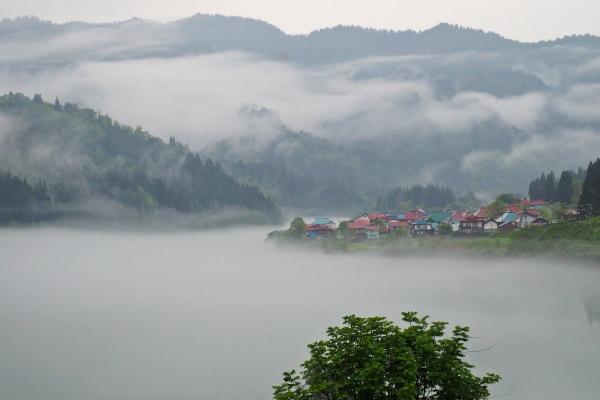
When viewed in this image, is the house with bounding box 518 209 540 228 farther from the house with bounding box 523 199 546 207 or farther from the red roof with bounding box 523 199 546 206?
the red roof with bounding box 523 199 546 206

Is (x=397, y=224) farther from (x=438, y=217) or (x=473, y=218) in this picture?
(x=473, y=218)

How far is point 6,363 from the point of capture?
51.8m

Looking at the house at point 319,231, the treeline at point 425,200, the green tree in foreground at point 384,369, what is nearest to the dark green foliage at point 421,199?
the treeline at point 425,200

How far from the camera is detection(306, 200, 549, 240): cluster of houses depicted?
3787 inches

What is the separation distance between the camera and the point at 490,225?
9794 centimetres

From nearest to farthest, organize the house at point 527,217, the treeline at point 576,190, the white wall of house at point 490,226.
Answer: the treeline at point 576,190
the house at point 527,217
the white wall of house at point 490,226

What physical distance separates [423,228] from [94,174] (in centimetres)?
9849

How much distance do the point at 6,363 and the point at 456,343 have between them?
38334 mm

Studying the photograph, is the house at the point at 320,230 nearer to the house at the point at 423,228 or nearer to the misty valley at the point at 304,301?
the misty valley at the point at 304,301

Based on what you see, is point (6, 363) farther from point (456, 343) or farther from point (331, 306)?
point (456, 343)

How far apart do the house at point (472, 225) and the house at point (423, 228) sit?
223 inches

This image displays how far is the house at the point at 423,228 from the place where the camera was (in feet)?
348

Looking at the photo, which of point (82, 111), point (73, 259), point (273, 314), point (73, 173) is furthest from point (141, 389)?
point (82, 111)

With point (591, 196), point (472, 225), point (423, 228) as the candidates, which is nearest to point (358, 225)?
point (423, 228)
